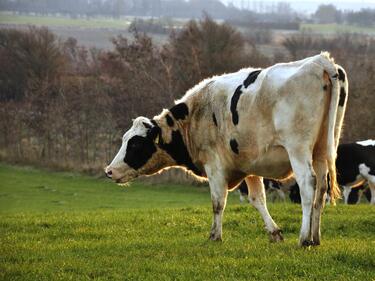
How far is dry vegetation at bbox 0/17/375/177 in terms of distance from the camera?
50625 millimetres

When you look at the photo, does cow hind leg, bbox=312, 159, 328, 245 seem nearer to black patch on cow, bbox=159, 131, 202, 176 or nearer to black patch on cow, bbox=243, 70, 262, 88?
black patch on cow, bbox=243, 70, 262, 88

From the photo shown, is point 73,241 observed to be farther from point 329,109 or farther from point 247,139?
point 329,109

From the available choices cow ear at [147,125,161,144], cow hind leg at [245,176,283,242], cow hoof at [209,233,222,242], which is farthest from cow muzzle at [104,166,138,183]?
cow hind leg at [245,176,283,242]

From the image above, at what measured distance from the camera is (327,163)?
9906 mm

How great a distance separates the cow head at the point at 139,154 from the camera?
11898mm

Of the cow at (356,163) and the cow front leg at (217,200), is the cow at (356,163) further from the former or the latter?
the cow front leg at (217,200)

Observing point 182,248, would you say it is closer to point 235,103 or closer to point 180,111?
point 235,103

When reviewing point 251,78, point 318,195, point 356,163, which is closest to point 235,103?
point 251,78

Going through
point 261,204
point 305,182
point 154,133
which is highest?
point 154,133

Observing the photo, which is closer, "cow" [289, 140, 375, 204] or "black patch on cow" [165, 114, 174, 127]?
"black patch on cow" [165, 114, 174, 127]

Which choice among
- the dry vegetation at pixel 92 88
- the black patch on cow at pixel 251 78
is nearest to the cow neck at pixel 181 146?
the black patch on cow at pixel 251 78

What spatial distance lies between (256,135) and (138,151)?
2.61m

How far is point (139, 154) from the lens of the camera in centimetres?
1203

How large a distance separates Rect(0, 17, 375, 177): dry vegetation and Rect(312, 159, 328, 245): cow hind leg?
34.2 m
